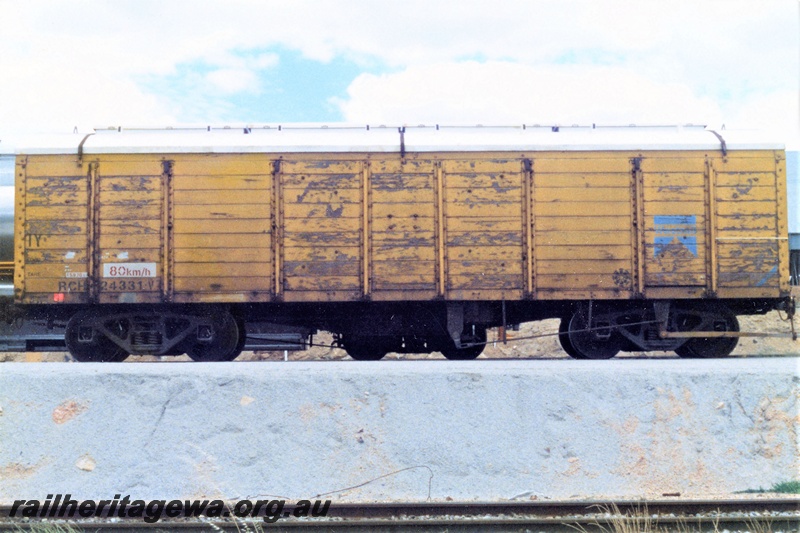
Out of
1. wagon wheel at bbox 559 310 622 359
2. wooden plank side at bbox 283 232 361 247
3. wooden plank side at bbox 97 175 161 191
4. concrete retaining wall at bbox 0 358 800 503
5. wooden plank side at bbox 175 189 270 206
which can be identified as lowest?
concrete retaining wall at bbox 0 358 800 503

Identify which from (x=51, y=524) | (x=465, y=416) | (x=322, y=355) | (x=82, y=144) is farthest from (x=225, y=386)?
(x=322, y=355)

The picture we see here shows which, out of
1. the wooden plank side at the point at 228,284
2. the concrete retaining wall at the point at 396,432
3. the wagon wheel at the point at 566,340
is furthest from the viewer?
the wagon wheel at the point at 566,340

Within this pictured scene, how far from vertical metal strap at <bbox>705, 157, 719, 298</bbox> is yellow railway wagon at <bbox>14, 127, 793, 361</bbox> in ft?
0.06

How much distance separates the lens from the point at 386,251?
921cm

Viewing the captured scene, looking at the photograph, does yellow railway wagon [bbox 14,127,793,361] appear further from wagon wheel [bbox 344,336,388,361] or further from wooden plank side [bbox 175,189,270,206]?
wagon wheel [bbox 344,336,388,361]

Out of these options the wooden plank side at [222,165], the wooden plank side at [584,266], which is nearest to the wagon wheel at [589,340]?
the wooden plank side at [584,266]

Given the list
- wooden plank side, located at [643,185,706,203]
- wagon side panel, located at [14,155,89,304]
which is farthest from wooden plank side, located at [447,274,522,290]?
wagon side panel, located at [14,155,89,304]

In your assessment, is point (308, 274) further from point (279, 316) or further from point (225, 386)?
point (225, 386)

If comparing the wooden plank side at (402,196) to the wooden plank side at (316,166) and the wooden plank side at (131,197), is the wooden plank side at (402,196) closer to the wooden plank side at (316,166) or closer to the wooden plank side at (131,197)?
the wooden plank side at (316,166)

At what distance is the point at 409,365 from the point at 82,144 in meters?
5.83

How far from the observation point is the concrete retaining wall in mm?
5613

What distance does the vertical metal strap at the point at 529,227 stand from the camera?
9211 mm

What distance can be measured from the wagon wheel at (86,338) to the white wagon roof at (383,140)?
2292 mm

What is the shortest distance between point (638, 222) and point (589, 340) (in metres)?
1.76
